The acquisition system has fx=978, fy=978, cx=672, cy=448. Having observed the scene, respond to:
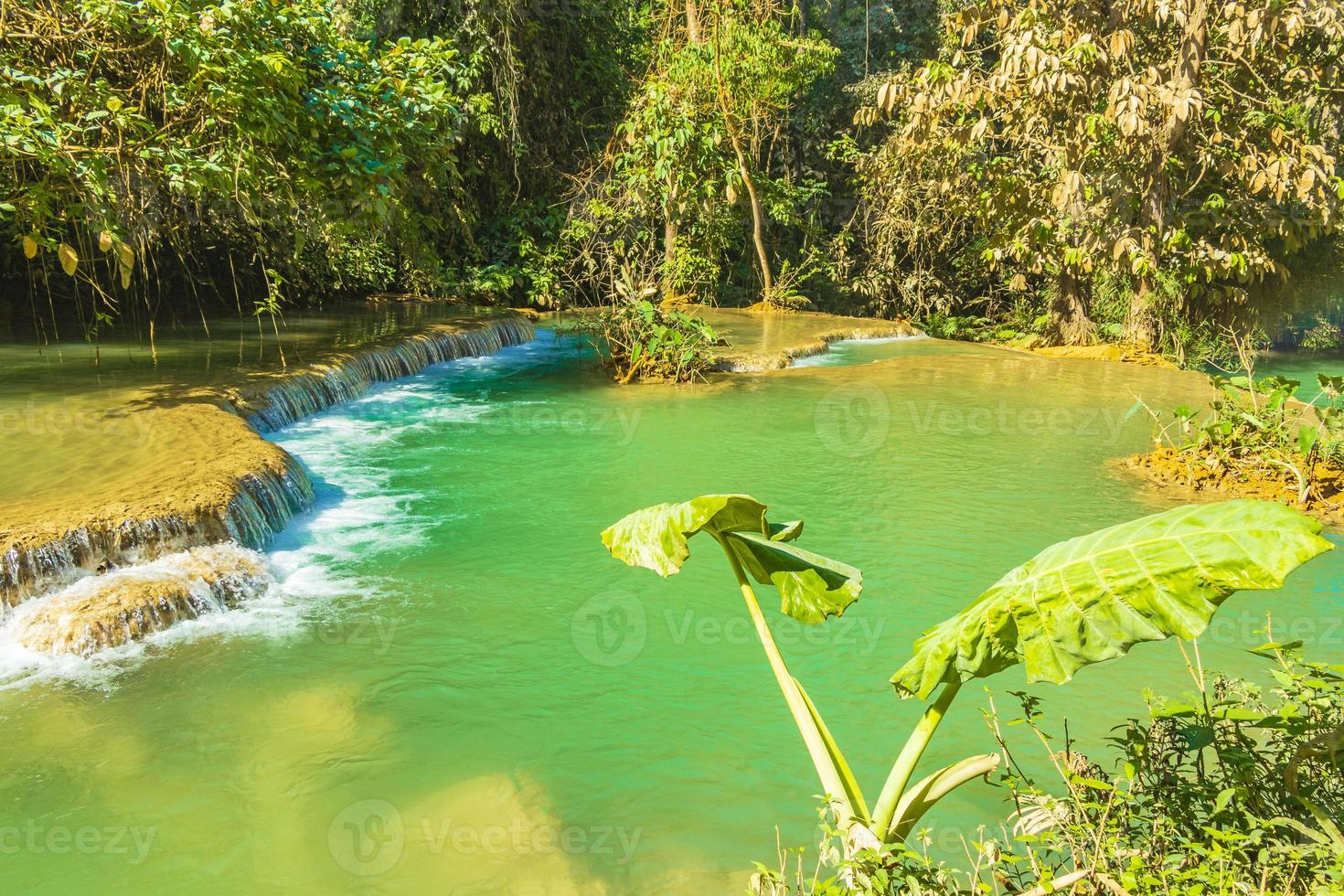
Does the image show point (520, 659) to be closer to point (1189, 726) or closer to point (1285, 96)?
point (1189, 726)

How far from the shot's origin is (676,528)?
2789 mm

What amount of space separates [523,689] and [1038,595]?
2.93m

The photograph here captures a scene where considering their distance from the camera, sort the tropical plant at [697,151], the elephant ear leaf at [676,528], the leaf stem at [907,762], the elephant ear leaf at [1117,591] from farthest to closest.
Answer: the tropical plant at [697,151] → the elephant ear leaf at [676,528] → the leaf stem at [907,762] → the elephant ear leaf at [1117,591]

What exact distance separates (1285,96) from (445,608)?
13.3m

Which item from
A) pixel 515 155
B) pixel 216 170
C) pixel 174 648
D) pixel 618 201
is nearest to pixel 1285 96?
pixel 618 201

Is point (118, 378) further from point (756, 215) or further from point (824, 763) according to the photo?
point (756, 215)

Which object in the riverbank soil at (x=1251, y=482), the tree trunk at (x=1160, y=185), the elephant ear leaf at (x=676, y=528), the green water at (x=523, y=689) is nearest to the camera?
the elephant ear leaf at (x=676, y=528)

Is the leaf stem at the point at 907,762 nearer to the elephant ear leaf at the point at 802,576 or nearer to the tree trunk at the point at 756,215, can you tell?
the elephant ear leaf at the point at 802,576

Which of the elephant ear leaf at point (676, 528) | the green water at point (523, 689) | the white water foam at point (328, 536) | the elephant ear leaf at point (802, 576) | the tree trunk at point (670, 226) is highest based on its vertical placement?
the tree trunk at point (670, 226)

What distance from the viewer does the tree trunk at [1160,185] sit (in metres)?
11.6

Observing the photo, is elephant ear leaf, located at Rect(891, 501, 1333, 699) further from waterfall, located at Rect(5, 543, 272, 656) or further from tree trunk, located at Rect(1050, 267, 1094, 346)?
tree trunk, located at Rect(1050, 267, 1094, 346)

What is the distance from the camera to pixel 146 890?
3314mm

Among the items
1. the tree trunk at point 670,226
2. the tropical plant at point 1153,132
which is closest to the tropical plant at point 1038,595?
the tropical plant at point 1153,132

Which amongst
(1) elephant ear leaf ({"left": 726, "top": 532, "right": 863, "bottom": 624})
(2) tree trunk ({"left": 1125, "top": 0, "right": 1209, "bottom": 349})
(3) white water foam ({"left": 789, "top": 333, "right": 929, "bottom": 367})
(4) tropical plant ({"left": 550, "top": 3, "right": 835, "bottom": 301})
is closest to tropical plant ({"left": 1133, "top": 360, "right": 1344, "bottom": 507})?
(2) tree trunk ({"left": 1125, "top": 0, "right": 1209, "bottom": 349})
